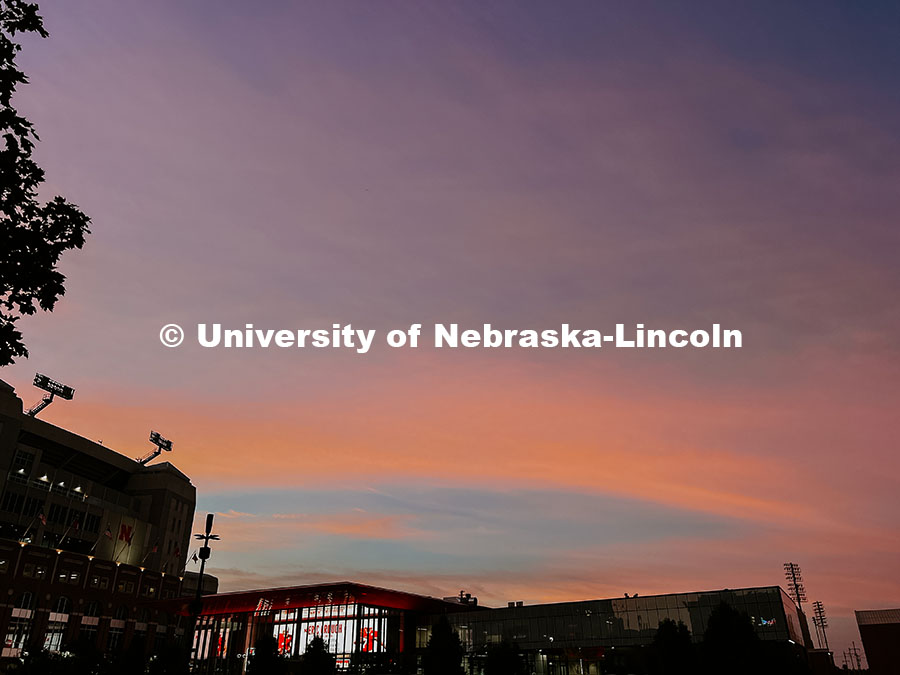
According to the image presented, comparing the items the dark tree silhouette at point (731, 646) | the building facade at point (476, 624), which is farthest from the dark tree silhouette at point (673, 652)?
the building facade at point (476, 624)

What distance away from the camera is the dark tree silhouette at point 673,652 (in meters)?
58.8

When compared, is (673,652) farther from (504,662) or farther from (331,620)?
(331,620)

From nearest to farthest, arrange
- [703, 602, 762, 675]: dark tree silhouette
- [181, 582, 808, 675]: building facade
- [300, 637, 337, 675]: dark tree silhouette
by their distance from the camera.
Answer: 1. [703, 602, 762, 675]: dark tree silhouette
2. [300, 637, 337, 675]: dark tree silhouette
3. [181, 582, 808, 675]: building facade

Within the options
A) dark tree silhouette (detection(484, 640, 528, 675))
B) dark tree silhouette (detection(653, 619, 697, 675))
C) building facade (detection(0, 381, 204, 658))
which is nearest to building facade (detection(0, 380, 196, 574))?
building facade (detection(0, 381, 204, 658))

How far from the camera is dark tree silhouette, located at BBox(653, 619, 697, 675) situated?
58.8 m

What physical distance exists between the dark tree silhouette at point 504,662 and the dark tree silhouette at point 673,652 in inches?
699

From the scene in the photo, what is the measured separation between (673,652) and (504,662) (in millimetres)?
20610

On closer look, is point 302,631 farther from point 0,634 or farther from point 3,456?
point 3,456

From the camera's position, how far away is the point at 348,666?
86.2 meters

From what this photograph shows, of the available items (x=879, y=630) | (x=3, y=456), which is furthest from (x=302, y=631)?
(x=879, y=630)

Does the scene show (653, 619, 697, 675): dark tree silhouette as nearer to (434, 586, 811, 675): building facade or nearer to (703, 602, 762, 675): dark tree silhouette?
(703, 602, 762, 675): dark tree silhouette

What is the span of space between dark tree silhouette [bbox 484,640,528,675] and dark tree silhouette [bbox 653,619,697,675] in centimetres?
1775

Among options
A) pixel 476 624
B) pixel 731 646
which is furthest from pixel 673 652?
pixel 476 624

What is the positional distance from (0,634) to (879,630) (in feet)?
358
